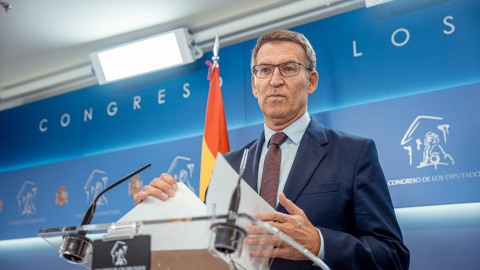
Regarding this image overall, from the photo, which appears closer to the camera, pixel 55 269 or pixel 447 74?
pixel 447 74

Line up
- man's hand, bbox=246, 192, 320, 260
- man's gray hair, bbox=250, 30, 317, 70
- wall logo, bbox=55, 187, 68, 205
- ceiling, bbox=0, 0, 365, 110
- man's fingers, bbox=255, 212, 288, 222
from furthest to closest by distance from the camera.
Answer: wall logo, bbox=55, 187, 68, 205
ceiling, bbox=0, 0, 365, 110
man's gray hair, bbox=250, 30, 317, 70
man's fingers, bbox=255, 212, 288, 222
man's hand, bbox=246, 192, 320, 260

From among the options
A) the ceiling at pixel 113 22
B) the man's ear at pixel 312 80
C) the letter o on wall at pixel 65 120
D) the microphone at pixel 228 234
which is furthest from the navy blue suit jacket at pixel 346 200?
the letter o on wall at pixel 65 120

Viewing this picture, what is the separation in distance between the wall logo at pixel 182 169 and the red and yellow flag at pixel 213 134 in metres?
0.48

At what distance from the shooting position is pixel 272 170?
1793 millimetres

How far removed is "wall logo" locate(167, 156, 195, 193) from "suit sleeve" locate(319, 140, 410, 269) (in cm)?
249

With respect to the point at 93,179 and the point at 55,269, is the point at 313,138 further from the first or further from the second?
the point at 55,269

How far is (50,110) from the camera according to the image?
520cm

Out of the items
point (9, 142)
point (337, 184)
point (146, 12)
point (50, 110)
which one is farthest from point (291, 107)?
point (9, 142)

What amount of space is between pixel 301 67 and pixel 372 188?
2.08 feet

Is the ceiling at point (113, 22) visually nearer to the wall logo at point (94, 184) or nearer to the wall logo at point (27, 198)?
the wall logo at point (94, 184)

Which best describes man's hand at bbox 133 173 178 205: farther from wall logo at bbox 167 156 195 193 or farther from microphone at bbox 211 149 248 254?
wall logo at bbox 167 156 195 193

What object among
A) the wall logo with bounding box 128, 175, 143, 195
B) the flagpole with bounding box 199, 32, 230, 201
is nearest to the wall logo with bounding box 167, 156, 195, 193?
the wall logo with bounding box 128, 175, 143, 195

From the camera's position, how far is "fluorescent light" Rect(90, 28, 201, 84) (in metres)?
4.23

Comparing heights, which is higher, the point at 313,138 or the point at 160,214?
the point at 313,138
